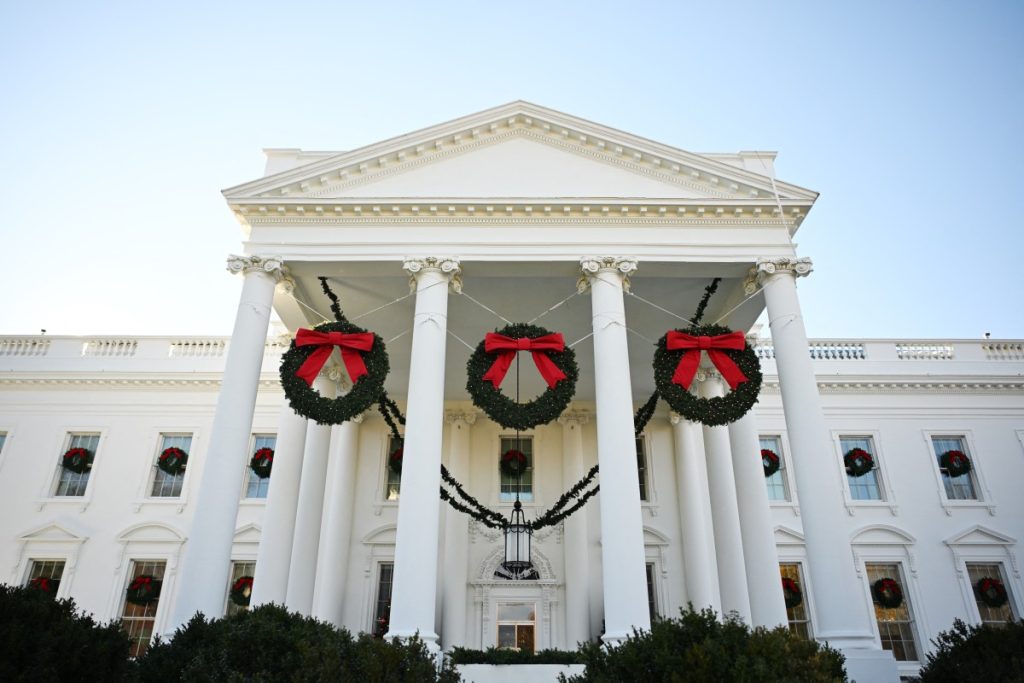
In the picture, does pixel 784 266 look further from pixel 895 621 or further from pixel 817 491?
pixel 895 621

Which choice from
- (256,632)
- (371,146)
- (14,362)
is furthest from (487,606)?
(14,362)

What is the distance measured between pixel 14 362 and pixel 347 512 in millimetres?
11389

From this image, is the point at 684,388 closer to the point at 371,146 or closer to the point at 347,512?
the point at 371,146

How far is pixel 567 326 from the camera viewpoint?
17.2 m

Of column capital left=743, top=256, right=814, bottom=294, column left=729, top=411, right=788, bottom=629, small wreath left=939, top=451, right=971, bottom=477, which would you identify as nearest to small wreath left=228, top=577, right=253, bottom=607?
column left=729, top=411, right=788, bottom=629

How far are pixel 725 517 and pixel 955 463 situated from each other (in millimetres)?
8488

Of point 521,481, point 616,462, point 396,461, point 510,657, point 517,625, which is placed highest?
point 396,461

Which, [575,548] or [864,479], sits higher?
[864,479]

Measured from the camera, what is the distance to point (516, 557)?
18594 millimetres

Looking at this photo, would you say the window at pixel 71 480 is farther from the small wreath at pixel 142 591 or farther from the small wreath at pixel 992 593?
the small wreath at pixel 992 593

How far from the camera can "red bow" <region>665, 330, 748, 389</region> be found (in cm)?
1252

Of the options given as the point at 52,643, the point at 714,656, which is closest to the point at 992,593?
the point at 714,656

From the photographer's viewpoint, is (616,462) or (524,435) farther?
(524,435)

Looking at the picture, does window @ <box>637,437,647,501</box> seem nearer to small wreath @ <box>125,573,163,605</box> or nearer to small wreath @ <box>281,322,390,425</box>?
small wreath @ <box>281,322,390,425</box>
